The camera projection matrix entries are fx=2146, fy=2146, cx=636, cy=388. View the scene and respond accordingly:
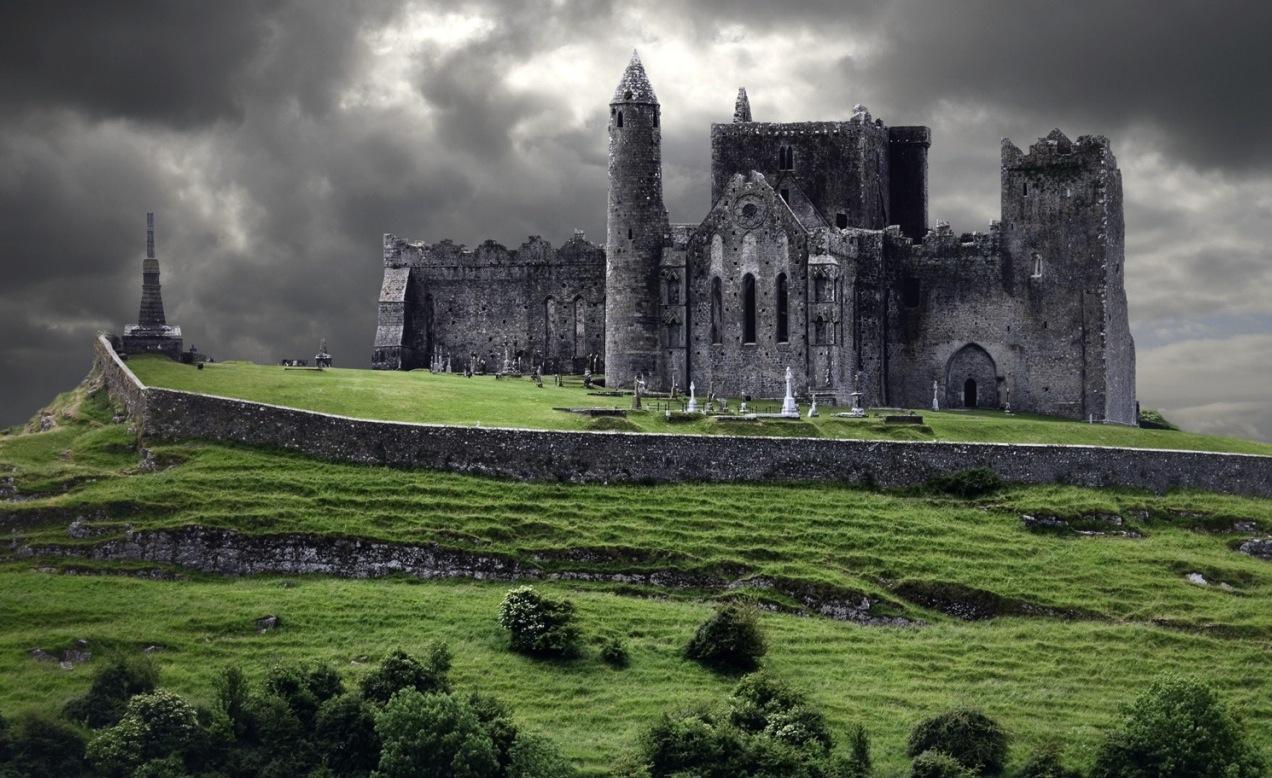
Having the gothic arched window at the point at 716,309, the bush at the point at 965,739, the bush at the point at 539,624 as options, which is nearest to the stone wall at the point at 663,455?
the bush at the point at 539,624

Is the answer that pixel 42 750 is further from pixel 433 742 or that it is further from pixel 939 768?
pixel 939 768

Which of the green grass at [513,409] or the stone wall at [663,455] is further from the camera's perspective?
the green grass at [513,409]

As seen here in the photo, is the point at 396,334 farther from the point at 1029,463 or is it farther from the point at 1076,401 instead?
the point at 1029,463

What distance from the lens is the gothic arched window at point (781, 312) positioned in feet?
367

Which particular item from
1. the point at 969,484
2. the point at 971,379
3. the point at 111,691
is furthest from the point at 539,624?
the point at 971,379

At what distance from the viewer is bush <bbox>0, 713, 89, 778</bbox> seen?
66.1 metres

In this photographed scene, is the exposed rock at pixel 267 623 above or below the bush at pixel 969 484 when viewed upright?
below

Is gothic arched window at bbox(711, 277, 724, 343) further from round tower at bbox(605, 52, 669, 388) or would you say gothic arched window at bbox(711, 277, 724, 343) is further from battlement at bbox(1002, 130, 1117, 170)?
battlement at bbox(1002, 130, 1117, 170)

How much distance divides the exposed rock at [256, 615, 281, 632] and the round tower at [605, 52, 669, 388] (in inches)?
1566

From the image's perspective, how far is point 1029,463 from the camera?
87.4 m

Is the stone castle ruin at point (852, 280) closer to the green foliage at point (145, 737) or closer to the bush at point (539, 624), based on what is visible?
the bush at point (539, 624)

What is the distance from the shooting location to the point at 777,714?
6938 cm

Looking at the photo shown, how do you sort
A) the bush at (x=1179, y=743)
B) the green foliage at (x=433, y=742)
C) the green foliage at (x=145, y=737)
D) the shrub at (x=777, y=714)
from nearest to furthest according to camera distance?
the green foliage at (x=433, y=742) < the green foliage at (x=145, y=737) < the bush at (x=1179, y=743) < the shrub at (x=777, y=714)

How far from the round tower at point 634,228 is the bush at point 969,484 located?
28.2 metres
